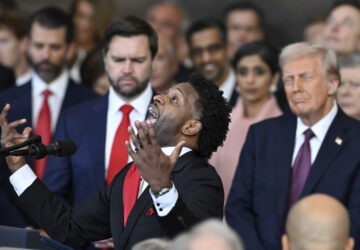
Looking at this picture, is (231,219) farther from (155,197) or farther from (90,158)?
(155,197)

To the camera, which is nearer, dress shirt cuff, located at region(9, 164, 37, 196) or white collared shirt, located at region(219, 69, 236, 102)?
dress shirt cuff, located at region(9, 164, 37, 196)

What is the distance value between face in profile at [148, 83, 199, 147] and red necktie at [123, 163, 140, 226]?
0.22m

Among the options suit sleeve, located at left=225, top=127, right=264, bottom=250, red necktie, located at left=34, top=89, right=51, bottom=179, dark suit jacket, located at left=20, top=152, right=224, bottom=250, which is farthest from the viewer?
red necktie, located at left=34, top=89, right=51, bottom=179

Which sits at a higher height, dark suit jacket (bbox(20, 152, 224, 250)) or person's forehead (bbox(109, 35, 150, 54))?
person's forehead (bbox(109, 35, 150, 54))

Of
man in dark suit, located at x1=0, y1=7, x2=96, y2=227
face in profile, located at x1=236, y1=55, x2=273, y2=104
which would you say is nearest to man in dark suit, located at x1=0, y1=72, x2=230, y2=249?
man in dark suit, located at x1=0, y1=7, x2=96, y2=227

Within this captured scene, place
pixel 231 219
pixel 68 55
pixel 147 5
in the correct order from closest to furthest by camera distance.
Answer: pixel 231 219 < pixel 68 55 < pixel 147 5

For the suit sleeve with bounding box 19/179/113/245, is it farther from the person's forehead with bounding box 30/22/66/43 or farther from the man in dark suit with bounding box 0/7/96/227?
the person's forehead with bounding box 30/22/66/43

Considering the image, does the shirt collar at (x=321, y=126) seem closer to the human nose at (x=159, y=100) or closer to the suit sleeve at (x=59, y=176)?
the human nose at (x=159, y=100)

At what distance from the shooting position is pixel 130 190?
3.48 metres

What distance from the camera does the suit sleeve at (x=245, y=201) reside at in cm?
425

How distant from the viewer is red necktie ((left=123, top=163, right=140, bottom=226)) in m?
3.43

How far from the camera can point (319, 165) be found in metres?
4.22

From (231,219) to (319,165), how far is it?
0.57 metres

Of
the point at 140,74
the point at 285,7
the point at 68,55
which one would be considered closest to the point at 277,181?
the point at 140,74
